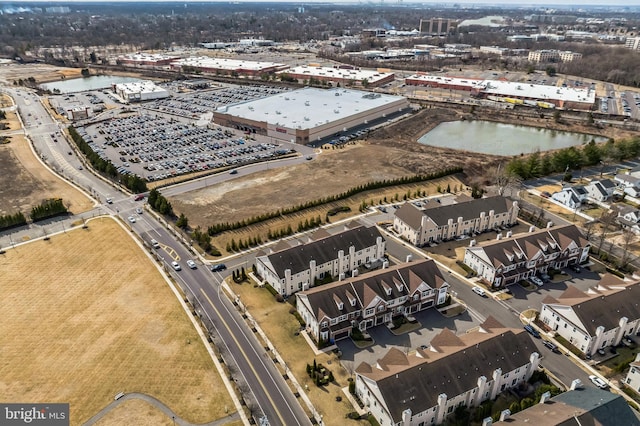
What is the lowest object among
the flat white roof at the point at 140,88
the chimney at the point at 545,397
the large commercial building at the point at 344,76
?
the chimney at the point at 545,397

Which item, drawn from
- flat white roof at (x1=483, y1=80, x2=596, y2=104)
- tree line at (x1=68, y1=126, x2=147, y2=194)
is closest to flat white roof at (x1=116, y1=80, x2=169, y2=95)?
tree line at (x1=68, y1=126, x2=147, y2=194)

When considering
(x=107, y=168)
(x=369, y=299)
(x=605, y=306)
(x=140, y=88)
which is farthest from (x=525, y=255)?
(x=140, y=88)

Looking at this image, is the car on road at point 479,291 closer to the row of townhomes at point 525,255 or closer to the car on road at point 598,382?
the row of townhomes at point 525,255

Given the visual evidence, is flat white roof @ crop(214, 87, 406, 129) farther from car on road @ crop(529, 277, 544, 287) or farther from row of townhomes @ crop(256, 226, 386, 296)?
car on road @ crop(529, 277, 544, 287)

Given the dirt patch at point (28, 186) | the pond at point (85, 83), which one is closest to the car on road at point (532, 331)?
the dirt patch at point (28, 186)

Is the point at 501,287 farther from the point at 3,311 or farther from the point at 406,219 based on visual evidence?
the point at 3,311

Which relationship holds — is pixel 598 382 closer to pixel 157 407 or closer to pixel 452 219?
pixel 452 219
